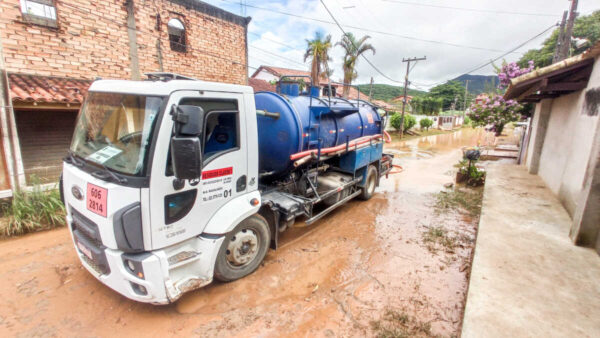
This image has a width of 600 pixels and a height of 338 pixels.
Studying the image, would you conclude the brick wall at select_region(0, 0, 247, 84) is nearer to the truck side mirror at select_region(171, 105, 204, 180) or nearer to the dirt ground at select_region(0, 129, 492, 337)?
the dirt ground at select_region(0, 129, 492, 337)

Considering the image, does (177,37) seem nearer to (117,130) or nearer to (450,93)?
(117,130)

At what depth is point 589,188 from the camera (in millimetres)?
3639

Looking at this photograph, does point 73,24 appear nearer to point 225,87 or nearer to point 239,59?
point 239,59

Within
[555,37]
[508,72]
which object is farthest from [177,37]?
[555,37]

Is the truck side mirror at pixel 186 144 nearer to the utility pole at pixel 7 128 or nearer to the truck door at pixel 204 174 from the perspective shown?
the truck door at pixel 204 174

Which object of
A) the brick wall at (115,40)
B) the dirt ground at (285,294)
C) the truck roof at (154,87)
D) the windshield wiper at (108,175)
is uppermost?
the brick wall at (115,40)

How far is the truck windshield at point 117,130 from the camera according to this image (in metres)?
2.56

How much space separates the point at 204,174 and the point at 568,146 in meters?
7.40

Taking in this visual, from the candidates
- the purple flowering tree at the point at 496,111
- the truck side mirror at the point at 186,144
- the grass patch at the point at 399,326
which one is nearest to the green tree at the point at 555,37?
the purple flowering tree at the point at 496,111

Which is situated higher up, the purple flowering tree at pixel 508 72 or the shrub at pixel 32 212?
the purple flowering tree at pixel 508 72

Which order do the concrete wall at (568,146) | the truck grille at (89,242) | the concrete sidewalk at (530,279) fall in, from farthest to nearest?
the concrete wall at (568,146)
the truck grille at (89,242)
the concrete sidewalk at (530,279)

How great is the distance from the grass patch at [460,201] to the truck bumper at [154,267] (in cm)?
578

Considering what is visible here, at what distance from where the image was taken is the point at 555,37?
72.8 ft

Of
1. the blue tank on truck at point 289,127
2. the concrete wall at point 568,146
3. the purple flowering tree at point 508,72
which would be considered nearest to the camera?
the blue tank on truck at point 289,127
